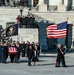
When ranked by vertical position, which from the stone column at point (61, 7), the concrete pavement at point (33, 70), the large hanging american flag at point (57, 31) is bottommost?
the concrete pavement at point (33, 70)

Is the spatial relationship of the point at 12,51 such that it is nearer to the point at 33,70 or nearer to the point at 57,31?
the point at 57,31

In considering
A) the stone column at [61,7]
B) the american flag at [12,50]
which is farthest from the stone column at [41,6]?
the american flag at [12,50]

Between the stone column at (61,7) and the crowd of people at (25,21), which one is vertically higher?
the stone column at (61,7)

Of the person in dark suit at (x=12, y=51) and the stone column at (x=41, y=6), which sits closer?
the person in dark suit at (x=12, y=51)

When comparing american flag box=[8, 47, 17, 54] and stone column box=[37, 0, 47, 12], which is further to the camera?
stone column box=[37, 0, 47, 12]

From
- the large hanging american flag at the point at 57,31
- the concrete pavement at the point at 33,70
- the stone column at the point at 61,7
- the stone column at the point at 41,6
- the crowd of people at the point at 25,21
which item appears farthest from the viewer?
the stone column at the point at 61,7

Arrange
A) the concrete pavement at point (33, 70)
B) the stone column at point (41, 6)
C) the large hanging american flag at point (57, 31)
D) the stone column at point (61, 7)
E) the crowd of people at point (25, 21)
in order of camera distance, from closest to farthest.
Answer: the concrete pavement at point (33, 70)
the large hanging american flag at point (57, 31)
the crowd of people at point (25, 21)
the stone column at point (41, 6)
the stone column at point (61, 7)

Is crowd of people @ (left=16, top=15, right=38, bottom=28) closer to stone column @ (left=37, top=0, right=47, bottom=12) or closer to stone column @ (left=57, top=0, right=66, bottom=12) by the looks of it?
stone column @ (left=37, top=0, right=47, bottom=12)

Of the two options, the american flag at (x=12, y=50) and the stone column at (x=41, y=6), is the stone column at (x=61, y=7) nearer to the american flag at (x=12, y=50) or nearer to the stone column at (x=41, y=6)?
the stone column at (x=41, y=6)

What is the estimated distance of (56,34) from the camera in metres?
33.0

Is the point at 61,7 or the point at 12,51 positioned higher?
the point at 61,7

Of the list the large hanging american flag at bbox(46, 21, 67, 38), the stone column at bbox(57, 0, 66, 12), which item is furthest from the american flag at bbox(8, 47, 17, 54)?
the stone column at bbox(57, 0, 66, 12)

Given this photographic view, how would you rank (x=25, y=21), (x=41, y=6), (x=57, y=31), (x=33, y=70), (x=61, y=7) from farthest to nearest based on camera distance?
(x=61, y=7), (x=41, y=6), (x=25, y=21), (x=57, y=31), (x=33, y=70)

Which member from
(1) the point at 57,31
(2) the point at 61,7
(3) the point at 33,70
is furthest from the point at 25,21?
(3) the point at 33,70
